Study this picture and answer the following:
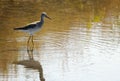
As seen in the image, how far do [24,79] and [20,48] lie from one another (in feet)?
10.1

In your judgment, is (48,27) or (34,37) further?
(48,27)

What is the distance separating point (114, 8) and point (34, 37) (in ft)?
25.9

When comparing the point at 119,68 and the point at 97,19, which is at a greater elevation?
the point at 97,19

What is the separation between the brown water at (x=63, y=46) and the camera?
36.0ft

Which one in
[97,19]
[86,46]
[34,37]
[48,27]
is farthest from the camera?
[97,19]

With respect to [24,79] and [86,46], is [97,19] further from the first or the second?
[24,79]

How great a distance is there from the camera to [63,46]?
13.5 m

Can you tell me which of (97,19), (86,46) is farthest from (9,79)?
(97,19)

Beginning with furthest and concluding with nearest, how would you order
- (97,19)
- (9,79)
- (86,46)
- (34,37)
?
(97,19) < (34,37) < (86,46) < (9,79)

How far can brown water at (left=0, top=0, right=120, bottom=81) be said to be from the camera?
36.0 feet

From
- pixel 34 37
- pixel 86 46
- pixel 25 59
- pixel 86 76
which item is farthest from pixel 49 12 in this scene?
pixel 86 76

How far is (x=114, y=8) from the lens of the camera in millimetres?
21938

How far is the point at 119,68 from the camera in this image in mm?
11578

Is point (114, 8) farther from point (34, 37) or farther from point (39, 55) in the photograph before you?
point (39, 55)
